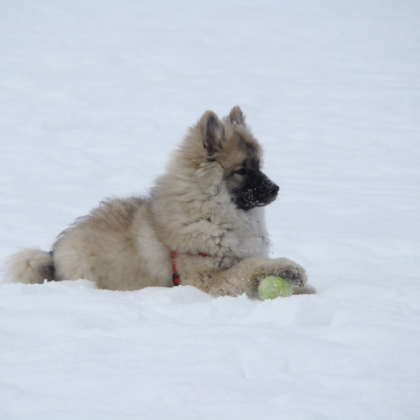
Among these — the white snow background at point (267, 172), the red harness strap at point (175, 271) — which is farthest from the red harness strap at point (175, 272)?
the white snow background at point (267, 172)

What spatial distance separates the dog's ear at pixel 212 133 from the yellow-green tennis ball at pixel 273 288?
1.13 metres

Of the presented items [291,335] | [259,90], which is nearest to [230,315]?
[291,335]

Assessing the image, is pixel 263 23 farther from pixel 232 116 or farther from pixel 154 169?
pixel 232 116

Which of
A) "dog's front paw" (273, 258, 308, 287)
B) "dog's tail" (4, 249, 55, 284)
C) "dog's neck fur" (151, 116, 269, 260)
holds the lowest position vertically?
"dog's tail" (4, 249, 55, 284)

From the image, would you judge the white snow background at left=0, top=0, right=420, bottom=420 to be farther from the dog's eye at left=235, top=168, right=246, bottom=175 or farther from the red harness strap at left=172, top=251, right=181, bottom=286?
the dog's eye at left=235, top=168, right=246, bottom=175

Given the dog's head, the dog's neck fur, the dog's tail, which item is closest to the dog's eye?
the dog's head

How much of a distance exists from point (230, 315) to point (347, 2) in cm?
2446

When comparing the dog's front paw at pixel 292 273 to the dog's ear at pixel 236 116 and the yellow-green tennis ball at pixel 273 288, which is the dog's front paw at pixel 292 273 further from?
the dog's ear at pixel 236 116

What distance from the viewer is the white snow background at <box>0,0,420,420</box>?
2.29 m

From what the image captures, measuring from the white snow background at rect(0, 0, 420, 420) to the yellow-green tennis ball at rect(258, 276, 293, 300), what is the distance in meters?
0.19

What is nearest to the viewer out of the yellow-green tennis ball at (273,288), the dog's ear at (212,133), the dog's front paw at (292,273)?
the yellow-green tennis ball at (273,288)

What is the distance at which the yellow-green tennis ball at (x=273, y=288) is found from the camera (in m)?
3.72

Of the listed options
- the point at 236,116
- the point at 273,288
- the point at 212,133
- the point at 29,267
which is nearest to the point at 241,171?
the point at 212,133

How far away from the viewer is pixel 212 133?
4.35 metres
